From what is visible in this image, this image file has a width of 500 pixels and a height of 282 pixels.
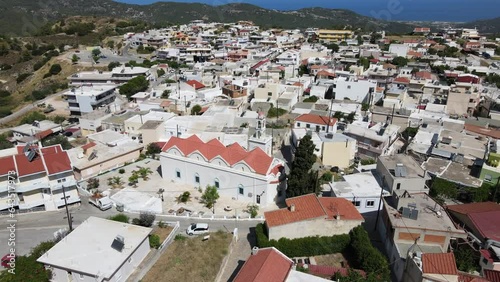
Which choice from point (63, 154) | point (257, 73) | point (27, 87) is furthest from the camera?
point (27, 87)

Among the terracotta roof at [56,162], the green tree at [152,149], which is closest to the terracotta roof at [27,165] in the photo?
the terracotta roof at [56,162]

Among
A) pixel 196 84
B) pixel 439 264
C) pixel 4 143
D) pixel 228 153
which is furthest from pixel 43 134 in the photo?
pixel 439 264

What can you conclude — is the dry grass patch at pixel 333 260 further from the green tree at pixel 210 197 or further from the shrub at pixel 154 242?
the shrub at pixel 154 242

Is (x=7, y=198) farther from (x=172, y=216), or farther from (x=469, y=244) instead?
(x=469, y=244)

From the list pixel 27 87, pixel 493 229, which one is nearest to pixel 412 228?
pixel 493 229

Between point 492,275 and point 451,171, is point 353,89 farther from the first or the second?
point 492,275

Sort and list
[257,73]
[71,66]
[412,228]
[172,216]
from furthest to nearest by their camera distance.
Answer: [71,66]
[257,73]
[172,216]
[412,228]
